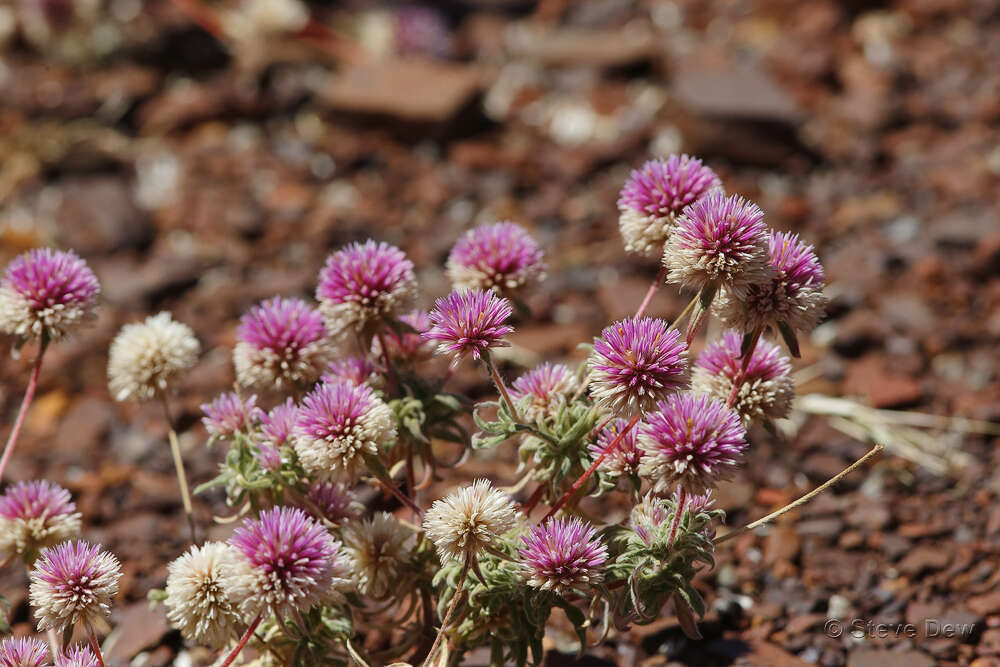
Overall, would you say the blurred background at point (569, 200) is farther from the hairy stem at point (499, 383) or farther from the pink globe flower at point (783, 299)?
the pink globe flower at point (783, 299)

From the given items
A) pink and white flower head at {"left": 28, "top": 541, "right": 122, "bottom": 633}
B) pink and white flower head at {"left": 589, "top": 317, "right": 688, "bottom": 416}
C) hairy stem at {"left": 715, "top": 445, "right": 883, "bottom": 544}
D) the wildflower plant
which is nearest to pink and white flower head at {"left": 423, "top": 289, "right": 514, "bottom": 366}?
the wildflower plant

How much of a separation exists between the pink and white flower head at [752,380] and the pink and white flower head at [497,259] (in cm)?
47

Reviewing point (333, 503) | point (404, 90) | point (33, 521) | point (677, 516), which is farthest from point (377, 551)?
point (404, 90)

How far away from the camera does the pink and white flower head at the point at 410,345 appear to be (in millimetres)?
2576

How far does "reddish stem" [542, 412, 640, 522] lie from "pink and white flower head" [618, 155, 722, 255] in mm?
448

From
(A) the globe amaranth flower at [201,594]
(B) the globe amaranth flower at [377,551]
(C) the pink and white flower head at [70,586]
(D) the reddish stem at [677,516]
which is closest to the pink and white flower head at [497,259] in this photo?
(B) the globe amaranth flower at [377,551]

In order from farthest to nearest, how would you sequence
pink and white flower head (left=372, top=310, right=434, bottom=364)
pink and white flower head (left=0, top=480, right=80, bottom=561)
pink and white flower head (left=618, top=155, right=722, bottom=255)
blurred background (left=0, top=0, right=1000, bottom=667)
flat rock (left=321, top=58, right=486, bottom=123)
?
flat rock (left=321, top=58, right=486, bottom=123) → blurred background (left=0, top=0, right=1000, bottom=667) → pink and white flower head (left=372, top=310, right=434, bottom=364) → pink and white flower head (left=0, top=480, right=80, bottom=561) → pink and white flower head (left=618, top=155, right=722, bottom=255)

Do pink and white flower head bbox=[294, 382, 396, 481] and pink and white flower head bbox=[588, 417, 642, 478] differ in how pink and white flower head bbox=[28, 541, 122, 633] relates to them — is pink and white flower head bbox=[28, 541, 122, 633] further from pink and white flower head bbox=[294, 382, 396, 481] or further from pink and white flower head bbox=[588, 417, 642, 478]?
pink and white flower head bbox=[588, 417, 642, 478]

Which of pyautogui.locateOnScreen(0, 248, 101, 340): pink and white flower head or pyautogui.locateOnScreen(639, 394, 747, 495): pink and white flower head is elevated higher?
pyautogui.locateOnScreen(639, 394, 747, 495): pink and white flower head

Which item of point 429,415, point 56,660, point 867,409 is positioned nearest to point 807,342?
point 867,409

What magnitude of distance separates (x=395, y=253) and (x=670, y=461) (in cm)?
80

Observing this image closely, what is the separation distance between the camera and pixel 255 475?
7.76 feet

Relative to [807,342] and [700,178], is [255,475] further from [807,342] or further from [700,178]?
[807,342]

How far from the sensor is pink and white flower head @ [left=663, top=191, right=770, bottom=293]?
2035mm
